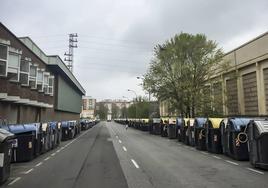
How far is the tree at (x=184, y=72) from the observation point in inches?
1711

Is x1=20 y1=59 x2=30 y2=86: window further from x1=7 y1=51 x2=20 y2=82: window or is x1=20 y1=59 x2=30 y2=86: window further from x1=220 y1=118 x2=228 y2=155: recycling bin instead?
x1=220 y1=118 x2=228 y2=155: recycling bin

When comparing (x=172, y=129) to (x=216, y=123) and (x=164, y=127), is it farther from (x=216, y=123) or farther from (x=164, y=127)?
(x=216, y=123)

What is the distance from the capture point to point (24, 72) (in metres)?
33.1

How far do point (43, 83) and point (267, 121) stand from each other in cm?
3199

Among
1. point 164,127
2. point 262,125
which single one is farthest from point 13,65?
point 262,125

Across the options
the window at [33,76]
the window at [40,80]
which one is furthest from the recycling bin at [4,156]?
the window at [40,80]

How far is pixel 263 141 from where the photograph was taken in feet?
45.5

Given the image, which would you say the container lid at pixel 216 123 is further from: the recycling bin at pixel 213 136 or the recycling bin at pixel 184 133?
the recycling bin at pixel 184 133

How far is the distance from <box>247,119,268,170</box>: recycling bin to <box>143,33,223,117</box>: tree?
28168 mm

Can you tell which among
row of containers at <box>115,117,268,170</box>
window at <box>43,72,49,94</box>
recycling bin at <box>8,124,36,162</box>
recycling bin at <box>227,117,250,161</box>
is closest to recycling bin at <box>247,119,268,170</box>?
row of containers at <box>115,117,268,170</box>

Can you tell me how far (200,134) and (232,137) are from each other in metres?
5.65

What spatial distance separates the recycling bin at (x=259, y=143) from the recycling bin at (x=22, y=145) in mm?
9896

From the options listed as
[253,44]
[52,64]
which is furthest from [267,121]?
[52,64]

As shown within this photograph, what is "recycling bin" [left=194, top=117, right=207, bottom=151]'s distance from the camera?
898 inches
